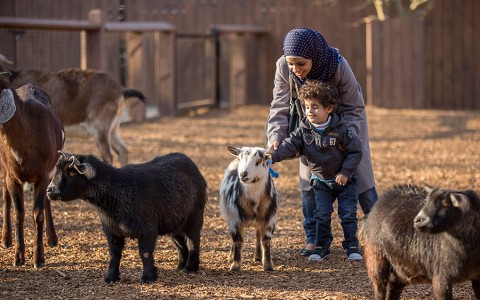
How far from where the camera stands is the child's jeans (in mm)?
6867

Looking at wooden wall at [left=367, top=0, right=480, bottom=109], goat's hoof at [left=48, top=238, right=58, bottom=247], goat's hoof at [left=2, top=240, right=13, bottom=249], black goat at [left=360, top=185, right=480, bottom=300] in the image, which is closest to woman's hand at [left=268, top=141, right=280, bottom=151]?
black goat at [left=360, top=185, right=480, bottom=300]

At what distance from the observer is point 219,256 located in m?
7.16

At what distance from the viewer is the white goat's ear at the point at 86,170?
5.98 metres

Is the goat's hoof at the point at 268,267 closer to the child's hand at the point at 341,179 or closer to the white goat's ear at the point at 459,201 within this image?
the child's hand at the point at 341,179

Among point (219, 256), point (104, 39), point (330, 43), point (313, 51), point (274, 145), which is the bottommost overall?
point (219, 256)

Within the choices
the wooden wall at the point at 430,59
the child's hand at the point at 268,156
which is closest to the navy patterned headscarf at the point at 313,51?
the child's hand at the point at 268,156

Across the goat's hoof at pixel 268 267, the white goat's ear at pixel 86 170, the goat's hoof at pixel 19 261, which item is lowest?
the goat's hoof at pixel 268 267

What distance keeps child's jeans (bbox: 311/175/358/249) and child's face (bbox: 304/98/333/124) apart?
55 centimetres

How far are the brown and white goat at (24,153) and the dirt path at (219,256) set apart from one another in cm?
32

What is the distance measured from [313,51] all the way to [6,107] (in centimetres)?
239

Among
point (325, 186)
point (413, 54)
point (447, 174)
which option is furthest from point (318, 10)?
point (325, 186)

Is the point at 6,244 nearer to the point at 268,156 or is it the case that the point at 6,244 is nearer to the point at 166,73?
the point at 268,156

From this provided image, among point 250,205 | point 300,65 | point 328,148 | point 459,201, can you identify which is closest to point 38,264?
point 250,205

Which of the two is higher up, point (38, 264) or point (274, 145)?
point (274, 145)
